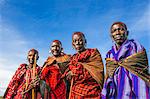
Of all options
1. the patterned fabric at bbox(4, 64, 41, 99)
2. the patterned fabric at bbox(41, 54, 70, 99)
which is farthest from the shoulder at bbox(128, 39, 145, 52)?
the patterned fabric at bbox(4, 64, 41, 99)

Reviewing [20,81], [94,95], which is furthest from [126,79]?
[20,81]

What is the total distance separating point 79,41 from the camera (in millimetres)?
8117

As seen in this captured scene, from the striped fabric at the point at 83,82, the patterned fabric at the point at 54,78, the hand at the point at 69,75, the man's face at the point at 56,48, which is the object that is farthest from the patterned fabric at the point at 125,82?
the man's face at the point at 56,48

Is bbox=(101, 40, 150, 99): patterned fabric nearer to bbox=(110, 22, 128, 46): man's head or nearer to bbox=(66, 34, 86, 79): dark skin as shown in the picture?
bbox=(110, 22, 128, 46): man's head

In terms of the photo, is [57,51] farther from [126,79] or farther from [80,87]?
[126,79]

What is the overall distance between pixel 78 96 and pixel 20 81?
9.03 feet

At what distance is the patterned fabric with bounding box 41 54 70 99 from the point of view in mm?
9070

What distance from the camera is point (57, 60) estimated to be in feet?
30.3

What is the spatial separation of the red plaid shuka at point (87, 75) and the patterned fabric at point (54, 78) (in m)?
1.00

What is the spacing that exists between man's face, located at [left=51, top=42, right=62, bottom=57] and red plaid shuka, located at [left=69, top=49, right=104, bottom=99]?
113 centimetres

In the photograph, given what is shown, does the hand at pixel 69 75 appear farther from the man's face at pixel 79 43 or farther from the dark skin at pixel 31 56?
the dark skin at pixel 31 56

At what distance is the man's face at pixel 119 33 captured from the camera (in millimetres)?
7098

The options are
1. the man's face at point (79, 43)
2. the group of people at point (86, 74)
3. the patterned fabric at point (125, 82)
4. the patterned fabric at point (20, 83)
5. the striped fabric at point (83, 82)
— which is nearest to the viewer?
the patterned fabric at point (125, 82)

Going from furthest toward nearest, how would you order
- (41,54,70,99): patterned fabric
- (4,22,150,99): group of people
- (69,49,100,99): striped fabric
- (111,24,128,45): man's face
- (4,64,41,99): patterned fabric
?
1. (4,64,41,99): patterned fabric
2. (41,54,70,99): patterned fabric
3. (69,49,100,99): striped fabric
4. (111,24,128,45): man's face
5. (4,22,150,99): group of people
